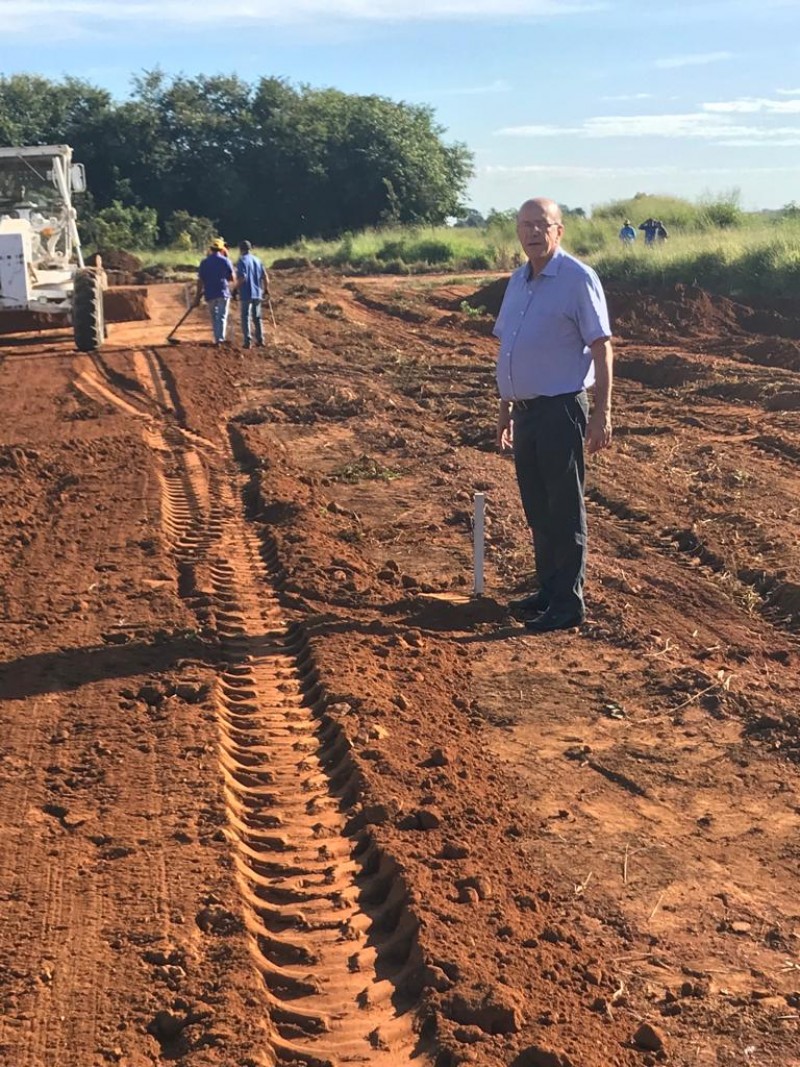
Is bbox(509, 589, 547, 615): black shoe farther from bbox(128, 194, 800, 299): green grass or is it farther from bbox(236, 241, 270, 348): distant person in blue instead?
bbox(128, 194, 800, 299): green grass

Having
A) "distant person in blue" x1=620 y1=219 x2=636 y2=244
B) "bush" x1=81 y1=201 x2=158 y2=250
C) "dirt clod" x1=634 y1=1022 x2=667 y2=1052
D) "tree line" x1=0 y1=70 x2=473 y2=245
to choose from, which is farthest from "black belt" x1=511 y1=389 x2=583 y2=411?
"tree line" x1=0 y1=70 x2=473 y2=245

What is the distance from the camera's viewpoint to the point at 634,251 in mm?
29266

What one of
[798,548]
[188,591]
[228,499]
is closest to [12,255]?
[228,499]

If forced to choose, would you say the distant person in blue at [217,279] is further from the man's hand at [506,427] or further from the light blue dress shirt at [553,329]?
the light blue dress shirt at [553,329]

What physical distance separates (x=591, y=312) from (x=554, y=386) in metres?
0.45

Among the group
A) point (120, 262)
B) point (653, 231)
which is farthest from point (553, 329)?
point (120, 262)

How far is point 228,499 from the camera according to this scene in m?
9.88

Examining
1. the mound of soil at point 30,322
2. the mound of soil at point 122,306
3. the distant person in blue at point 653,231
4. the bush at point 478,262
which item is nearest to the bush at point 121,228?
the bush at point 478,262

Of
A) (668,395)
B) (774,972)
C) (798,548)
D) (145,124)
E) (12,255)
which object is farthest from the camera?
(145,124)

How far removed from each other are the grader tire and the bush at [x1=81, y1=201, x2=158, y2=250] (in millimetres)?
26730

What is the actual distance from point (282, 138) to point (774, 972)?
193 ft

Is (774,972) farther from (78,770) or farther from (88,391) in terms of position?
(88,391)

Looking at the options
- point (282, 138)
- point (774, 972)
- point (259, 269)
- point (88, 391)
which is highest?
point (282, 138)

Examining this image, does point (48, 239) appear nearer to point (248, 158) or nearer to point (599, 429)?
point (599, 429)
